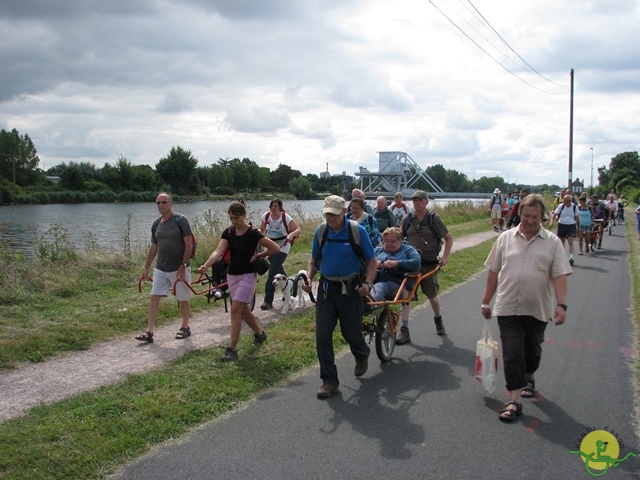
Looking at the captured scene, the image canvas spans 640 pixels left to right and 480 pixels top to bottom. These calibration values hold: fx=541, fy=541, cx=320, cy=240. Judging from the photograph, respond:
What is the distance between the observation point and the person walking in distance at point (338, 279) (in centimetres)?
514

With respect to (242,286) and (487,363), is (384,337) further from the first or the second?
(242,286)

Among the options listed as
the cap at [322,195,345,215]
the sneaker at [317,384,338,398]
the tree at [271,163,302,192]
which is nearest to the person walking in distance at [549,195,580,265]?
the cap at [322,195,345,215]

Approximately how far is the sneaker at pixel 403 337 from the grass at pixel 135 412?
783 mm

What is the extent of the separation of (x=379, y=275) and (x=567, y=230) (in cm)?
916

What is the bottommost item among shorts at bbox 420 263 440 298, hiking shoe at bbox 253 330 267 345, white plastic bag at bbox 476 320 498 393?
hiking shoe at bbox 253 330 267 345

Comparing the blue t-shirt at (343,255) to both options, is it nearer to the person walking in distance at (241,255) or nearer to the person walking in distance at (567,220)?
the person walking in distance at (241,255)

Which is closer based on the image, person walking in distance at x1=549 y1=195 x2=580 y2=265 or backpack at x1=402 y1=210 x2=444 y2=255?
backpack at x1=402 y1=210 x2=444 y2=255

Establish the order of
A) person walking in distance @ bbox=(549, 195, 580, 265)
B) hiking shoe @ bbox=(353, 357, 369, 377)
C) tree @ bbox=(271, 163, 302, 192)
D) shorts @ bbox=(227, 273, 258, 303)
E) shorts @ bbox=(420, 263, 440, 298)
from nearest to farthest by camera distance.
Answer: hiking shoe @ bbox=(353, 357, 369, 377) → shorts @ bbox=(227, 273, 258, 303) → shorts @ bbox=(420, 263, 440, 298) → person walking in distance @ bbox=(549, 195, 580, 265) → tree @ bbox=(271, 163, 302, 192)

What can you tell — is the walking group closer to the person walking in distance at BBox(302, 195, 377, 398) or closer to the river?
the person walking in distance at BBox(302, 195, 377, 398)

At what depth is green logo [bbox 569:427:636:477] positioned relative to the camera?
3812 millimetres

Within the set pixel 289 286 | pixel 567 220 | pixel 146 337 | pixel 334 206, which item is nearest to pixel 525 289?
pixel 334 206

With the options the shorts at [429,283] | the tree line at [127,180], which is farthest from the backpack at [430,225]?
the tree line at [127,180]

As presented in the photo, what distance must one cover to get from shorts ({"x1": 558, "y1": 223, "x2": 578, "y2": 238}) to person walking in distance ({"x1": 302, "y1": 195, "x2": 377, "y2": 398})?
10337 mm

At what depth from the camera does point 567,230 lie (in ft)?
45.3
